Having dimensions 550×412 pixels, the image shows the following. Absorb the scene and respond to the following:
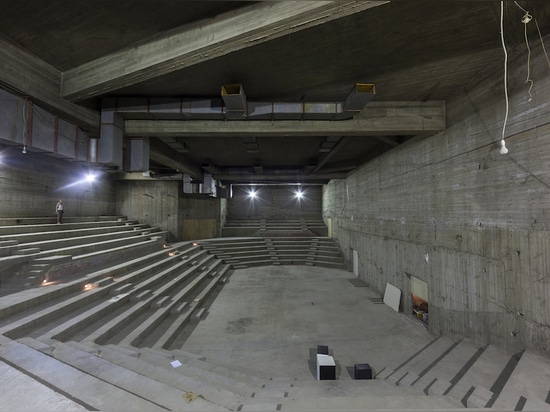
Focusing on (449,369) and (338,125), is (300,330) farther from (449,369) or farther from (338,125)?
→ (338,125)

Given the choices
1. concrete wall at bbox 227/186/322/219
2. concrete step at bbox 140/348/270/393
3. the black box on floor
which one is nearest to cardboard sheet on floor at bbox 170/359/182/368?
concrete step at bbox 140/348/270/393

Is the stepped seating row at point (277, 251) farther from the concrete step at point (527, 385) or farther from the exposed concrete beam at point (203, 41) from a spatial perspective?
the exposed concrete beam at point (203, 41)

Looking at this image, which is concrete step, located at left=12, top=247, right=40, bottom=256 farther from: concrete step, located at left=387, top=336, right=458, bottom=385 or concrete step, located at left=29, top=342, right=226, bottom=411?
concrete step, located at left=387, top=336, right=458, bottom=385

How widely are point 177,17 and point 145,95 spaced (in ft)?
7.44

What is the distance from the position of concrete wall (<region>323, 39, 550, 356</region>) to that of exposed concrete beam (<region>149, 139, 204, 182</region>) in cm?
762

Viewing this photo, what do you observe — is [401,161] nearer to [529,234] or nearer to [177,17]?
[529,234]

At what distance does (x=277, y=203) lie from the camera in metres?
19.5

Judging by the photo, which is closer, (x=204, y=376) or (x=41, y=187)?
(x=204, y=376)

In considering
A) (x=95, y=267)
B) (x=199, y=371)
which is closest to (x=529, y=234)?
(x=199, y=371)

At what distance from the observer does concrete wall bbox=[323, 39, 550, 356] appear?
3514mm

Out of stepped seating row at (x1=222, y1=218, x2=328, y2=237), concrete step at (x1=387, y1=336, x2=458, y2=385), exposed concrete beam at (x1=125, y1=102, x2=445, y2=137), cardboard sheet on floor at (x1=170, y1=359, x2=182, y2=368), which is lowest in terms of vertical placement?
concrete step at (x1=387, y1=336, x2=458, y2=385)

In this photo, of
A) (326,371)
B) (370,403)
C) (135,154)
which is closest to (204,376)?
(326,371)

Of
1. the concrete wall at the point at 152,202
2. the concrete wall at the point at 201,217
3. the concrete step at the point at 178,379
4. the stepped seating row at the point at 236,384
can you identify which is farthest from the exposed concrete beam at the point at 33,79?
the concrete wall at the point at 201,217

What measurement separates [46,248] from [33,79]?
4.96 meters
